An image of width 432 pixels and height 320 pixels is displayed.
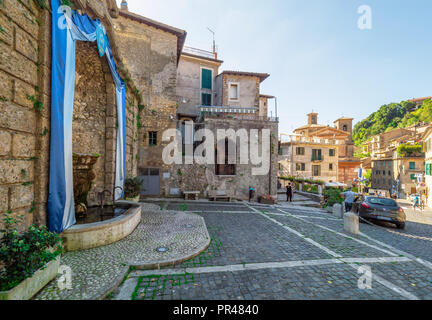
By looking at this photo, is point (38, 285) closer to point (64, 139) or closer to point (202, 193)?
point (64, 139)

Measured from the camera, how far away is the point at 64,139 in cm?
452

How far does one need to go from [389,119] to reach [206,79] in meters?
70.1

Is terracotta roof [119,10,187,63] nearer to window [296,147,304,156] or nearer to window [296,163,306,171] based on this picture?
window [296,147,304,156]

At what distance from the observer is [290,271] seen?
13.7 feet

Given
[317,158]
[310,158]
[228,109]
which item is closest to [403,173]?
[317,158]

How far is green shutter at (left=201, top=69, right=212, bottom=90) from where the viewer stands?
2142 cm

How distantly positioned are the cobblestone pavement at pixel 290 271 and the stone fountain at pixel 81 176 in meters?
3.49

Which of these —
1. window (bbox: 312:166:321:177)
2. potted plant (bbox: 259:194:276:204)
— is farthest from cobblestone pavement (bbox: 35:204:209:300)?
window (bbox: 312:166:321:177)

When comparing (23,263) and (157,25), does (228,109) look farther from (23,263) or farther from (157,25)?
(23,263)

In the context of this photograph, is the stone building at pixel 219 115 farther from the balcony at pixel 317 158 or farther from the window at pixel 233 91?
the balcony at pixel 317 158

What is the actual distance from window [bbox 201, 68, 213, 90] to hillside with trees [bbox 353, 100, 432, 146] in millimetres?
61591

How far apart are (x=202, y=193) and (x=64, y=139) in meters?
11.7
